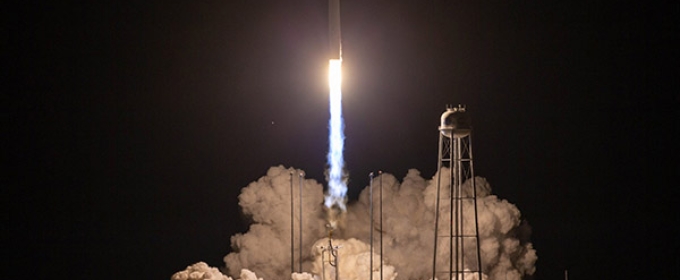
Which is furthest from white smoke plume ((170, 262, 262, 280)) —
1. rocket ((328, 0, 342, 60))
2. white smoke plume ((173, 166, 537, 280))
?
rocket ((328, 0, 342, 60))

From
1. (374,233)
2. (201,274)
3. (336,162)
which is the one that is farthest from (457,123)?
(336,162)

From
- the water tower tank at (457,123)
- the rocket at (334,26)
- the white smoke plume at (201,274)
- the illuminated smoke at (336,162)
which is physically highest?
the rocket at (334,26)

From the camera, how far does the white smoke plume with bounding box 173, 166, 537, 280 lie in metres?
30.2

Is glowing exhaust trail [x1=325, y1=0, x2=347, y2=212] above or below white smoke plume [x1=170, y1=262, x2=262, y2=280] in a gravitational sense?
above

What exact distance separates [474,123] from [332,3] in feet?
25.1

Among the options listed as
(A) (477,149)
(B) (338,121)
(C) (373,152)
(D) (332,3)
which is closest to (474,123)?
(A) (477,149)

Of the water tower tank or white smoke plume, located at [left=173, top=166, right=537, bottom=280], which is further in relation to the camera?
white smoke plume, located at [left=173, top=166, right=537, bottom=280]

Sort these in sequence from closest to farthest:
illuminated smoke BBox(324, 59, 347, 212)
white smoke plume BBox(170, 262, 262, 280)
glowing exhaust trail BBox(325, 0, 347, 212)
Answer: white smoke plume BBox(170, 262, 262, 280), glowing exhaust trail BBox(325, 0, 347, 212), illuminated smoke BBox(324, 59, 347, 212)

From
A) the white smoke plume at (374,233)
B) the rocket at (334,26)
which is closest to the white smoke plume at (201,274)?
the white smoke plume at (374,233)

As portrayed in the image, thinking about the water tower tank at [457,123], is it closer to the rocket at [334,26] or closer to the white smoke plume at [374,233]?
the rocket at [334,26]

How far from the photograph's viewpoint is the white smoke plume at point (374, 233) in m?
30.2

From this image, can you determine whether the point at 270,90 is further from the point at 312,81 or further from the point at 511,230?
the point at 511,230

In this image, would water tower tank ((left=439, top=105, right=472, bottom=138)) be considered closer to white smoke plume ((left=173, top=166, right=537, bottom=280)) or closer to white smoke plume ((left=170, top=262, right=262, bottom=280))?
white smoke plume ((left=170, top=262, right=262, bottom=280))

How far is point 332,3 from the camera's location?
95.7 ft
